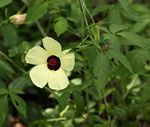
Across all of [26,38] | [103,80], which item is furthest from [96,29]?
[26,38]

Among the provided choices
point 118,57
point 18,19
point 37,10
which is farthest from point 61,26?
point 118,57

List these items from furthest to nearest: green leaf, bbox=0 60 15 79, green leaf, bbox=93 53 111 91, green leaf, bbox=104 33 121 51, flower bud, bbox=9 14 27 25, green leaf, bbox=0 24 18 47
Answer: green leaf, bbox=0 24 18 47, green leaf, bbox=0 60 15 79, flower bud, bbox=9 14 27 25, green leaf, bbox=104 33 121 51, green leaf, bbox=93 53 111 91

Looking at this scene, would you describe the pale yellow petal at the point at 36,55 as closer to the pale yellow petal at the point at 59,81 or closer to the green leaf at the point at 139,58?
the pale yellow petal at the point at 59,81

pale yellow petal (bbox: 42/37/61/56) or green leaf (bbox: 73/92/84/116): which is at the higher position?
pale yellow petal (bbox: 42/37/61/56)

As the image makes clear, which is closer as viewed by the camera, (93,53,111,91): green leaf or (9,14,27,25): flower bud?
(93,53,111,91): green leaf

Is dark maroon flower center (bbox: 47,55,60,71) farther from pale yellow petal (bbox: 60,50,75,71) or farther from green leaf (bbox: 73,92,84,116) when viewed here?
green leaf (bbox: 73,92,84,116)

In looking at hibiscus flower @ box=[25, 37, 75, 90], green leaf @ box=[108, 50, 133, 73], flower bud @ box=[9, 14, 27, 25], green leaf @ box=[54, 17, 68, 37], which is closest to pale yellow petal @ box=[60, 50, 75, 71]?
hibiscus flower @ box=[25, 37, 75, 90]
